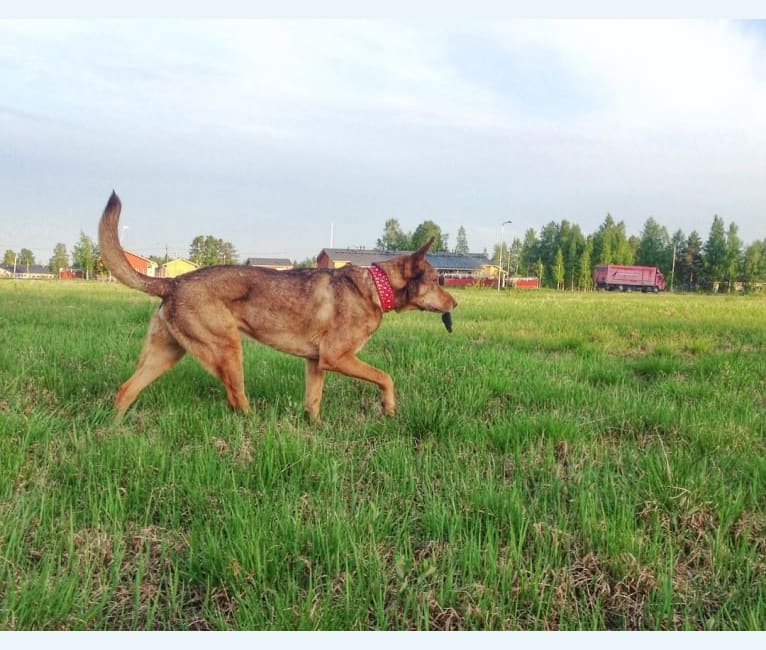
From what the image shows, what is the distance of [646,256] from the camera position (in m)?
92.7

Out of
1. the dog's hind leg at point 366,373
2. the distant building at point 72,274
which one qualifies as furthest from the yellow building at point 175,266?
the distant building at point 72,274

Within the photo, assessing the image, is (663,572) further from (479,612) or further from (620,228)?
(620,228)

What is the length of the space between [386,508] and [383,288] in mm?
2863

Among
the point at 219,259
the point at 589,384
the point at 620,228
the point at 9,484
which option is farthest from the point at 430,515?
the point at 620,228

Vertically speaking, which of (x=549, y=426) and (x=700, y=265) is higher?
(x=700, y=265)

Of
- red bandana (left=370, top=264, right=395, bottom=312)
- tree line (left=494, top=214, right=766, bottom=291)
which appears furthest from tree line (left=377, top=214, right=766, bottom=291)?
red bandana (left=370, top=264, right=395, bottom=312)

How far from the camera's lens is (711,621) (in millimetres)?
2309

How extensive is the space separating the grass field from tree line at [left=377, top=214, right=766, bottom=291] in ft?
209

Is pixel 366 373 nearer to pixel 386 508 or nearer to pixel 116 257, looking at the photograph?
pixel 386 508

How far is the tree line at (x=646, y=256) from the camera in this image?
252 ft

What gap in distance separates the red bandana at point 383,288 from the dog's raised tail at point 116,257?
2.07 m

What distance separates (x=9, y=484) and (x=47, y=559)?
1.05 meters

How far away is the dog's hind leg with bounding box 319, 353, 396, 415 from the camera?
5.29 m

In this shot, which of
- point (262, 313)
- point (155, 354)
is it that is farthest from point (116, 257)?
point (262, 313)
